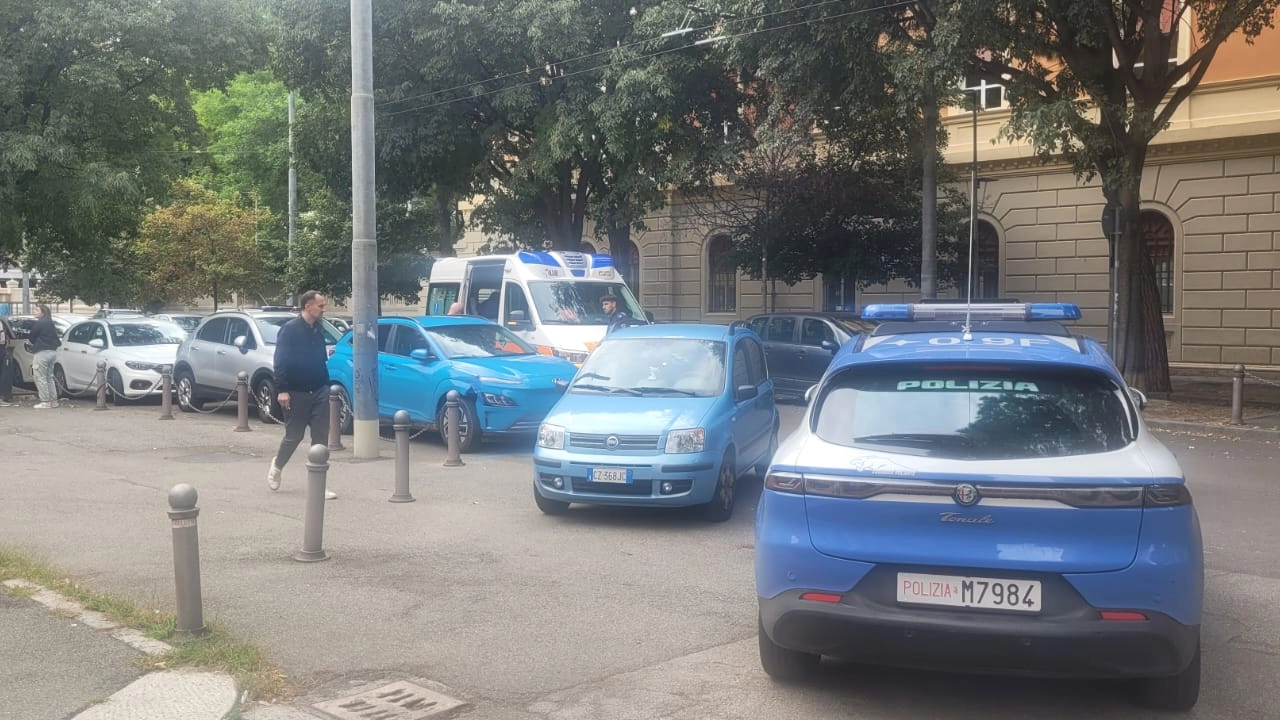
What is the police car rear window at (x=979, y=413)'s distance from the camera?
477cm

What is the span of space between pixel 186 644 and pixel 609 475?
3.81 meters

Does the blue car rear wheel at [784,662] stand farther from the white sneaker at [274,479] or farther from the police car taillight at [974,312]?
the white sneaker at [274,479]

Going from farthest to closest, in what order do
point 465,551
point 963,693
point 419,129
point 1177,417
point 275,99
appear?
point 275,99 → point 419,129 → point 1177,417 → point 465,551 → point 963,693

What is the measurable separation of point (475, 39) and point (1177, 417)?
14414 millimetres

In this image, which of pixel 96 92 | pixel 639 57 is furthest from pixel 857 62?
pixel 96 92

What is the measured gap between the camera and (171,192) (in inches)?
1022

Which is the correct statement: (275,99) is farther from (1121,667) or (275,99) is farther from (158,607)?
(1121,667)

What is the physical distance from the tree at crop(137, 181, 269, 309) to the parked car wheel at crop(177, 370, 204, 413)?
18.1m

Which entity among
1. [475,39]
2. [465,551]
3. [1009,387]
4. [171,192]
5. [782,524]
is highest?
[475,39]

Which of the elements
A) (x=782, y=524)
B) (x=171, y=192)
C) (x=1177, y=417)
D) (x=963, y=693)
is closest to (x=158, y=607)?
(x=782, y=524)

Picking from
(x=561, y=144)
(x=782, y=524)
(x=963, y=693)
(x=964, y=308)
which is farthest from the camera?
(x=561, y=144)

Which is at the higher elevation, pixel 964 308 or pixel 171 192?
pixel 171 192

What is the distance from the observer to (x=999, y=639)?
14.8 feet

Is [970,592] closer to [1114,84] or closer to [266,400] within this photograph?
[266,400]
